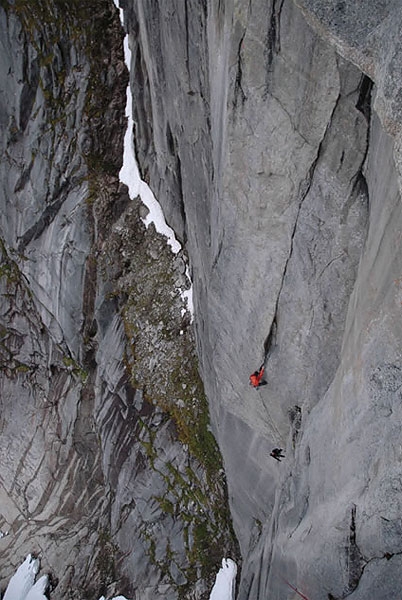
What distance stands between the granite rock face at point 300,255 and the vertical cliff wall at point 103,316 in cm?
216

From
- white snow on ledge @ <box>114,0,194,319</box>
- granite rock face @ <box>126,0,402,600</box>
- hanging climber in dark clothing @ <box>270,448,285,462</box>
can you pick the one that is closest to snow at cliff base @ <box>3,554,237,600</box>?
granite rock face @ <box>126,0,402,600</box>

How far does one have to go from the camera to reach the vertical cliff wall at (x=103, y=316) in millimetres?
16250

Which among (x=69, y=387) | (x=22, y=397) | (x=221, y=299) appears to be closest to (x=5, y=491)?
(x=22, y=397)

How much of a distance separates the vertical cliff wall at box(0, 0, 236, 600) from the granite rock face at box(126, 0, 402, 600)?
216 cm

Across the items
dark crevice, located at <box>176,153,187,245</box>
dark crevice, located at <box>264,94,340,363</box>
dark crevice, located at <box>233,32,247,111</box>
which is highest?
dark crevice, located at <box>176,153,187,245</box>

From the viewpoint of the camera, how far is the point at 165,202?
53.1ft

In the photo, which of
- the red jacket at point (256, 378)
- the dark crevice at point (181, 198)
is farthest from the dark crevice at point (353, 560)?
the dark crevice at point (181, 198)

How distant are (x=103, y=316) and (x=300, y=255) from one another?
964 cm

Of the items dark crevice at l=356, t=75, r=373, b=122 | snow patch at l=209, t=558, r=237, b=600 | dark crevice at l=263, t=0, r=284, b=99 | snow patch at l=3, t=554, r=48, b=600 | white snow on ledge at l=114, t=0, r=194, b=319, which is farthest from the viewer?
snow patch at l=3, t=554, r=48, b=600

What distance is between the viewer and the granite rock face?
621 cm

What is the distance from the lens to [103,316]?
17500 millimetres

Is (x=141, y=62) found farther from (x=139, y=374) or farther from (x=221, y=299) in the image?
(x=139, y=374)

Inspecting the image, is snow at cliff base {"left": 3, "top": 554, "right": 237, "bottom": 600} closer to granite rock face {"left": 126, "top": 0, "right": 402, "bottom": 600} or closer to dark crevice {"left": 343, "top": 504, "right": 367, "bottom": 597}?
granite rock face {"left": 126, "top": 0, "right": 402, "bottom": 600}

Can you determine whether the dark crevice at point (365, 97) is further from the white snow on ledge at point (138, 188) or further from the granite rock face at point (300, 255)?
the white snow on ledge at point (138, 188)
